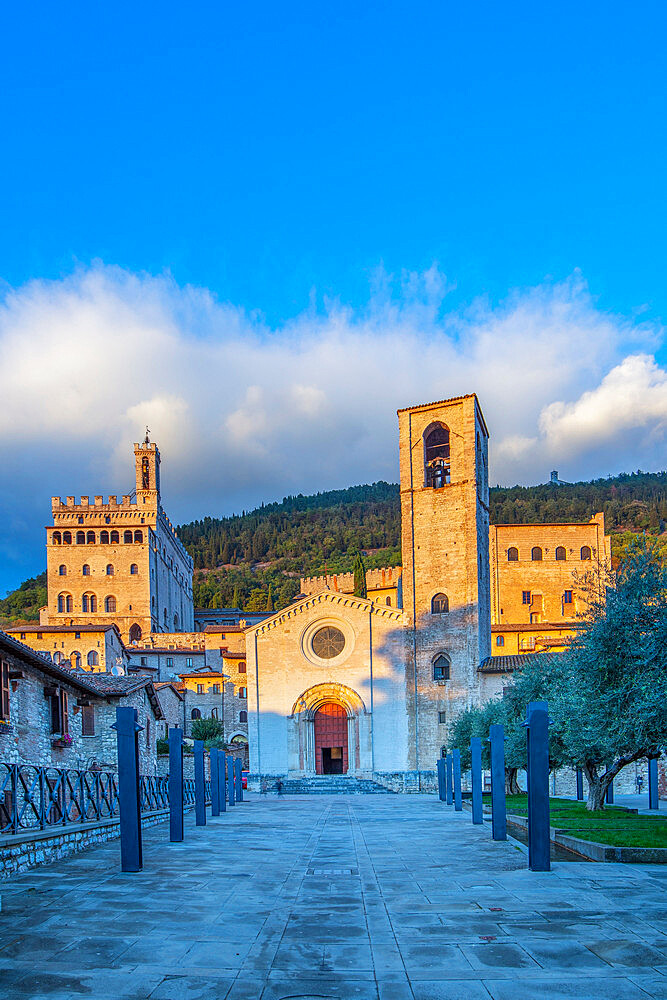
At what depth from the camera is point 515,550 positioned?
71812mm

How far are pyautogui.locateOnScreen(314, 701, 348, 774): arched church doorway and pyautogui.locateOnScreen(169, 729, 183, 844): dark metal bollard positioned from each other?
3758 cm

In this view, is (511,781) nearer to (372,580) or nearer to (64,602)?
(372,580)

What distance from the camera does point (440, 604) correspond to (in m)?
50.6

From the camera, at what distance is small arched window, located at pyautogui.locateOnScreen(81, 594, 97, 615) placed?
8462 centimetres

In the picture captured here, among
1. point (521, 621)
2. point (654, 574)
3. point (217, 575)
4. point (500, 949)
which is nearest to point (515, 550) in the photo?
point (521, 621)

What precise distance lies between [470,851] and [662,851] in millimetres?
3051

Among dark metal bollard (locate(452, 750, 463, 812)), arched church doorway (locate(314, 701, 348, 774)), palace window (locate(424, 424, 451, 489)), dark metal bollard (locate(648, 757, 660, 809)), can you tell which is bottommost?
arched church doorway (locate(314, 701, 348, 774))

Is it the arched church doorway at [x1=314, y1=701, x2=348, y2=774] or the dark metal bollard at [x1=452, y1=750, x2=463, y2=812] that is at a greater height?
the dark metal bollard at [x1=452, y1=750, x2=463, y2=812]

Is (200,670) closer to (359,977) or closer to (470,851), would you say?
(470,851)

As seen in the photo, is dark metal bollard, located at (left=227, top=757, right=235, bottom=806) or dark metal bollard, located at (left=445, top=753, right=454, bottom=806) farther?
dark metal bollard, located at (left=227, top=757, right=235, bottom=806)

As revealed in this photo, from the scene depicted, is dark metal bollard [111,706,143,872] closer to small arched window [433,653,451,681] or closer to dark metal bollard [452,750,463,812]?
dark metal bollard [452,750,463,812]

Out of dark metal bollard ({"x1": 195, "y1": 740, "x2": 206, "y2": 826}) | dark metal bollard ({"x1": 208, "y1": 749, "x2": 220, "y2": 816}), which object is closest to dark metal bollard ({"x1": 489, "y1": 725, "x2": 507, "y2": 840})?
dark metal bollard ({"x1": 195, "y1": 740, "x2": 206, "y2": 826})

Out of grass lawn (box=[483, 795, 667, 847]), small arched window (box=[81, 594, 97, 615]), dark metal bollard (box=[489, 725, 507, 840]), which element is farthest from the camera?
small arched window (box=[81, 594, 97, 615])

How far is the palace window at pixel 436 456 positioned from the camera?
5228 cm
